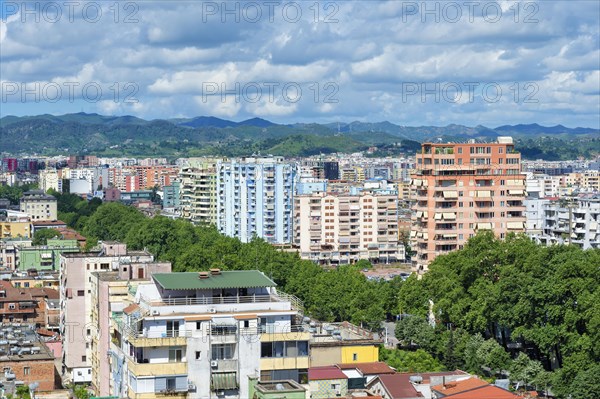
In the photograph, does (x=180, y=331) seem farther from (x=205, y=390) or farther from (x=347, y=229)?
(x=347, y=229)

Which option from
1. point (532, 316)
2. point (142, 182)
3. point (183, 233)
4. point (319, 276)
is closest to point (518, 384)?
point (532, 316)

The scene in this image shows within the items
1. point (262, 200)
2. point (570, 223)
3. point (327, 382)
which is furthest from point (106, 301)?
point (262, 200)

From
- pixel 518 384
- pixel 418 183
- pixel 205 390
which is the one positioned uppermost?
pixel 418 183

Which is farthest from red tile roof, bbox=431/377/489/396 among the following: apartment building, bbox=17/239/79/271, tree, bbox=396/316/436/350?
apartment building, bbox=17/239/79/271

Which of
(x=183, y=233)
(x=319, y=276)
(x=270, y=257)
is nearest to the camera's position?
(x=319, y=276)

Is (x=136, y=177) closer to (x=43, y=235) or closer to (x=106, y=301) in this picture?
(x=43, y=235)
